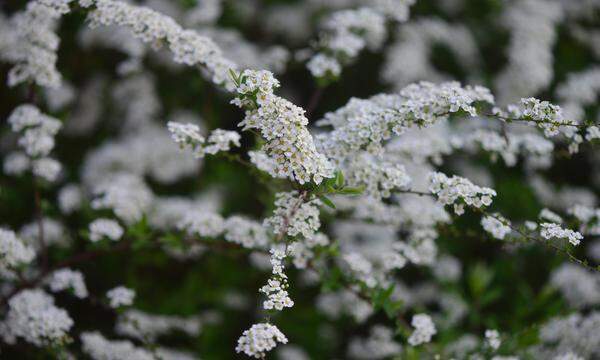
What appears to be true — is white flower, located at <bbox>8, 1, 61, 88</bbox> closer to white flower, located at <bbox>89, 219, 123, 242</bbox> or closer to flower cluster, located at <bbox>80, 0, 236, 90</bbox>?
flower cluster, located at <bbox>80, 0, 236, 90</bbox>

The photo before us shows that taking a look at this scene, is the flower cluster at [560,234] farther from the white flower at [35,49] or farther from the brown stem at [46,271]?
the white flower at [35,49]

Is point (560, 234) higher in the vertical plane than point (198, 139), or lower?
lower

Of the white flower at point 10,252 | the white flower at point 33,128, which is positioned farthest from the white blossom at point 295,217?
the white flower at point 33,128

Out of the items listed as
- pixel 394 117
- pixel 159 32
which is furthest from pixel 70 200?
pixel 394 117

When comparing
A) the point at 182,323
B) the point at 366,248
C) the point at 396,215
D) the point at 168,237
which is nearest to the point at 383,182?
the point at 396,215

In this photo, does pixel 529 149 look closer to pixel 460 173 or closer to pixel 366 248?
pixel 366 248

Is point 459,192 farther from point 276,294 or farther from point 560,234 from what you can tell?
point 276,294
